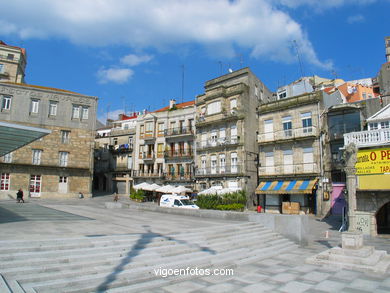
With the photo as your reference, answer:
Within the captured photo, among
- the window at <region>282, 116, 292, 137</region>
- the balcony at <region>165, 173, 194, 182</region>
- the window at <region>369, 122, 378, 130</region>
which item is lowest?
the balcony at <region>165, 173, 194, 182</region>

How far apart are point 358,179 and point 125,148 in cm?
3487

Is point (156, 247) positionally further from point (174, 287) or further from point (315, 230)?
point (315, 230)

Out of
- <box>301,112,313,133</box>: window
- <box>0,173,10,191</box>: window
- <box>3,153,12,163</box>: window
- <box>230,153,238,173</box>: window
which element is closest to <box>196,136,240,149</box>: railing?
<box>230,153,238,173</box>: window

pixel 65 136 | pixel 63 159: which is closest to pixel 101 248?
pixel 63 159

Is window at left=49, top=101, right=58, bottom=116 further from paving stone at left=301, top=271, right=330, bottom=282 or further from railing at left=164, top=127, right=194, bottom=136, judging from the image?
paving stone at left=301, top=271, right=330, bottom=282

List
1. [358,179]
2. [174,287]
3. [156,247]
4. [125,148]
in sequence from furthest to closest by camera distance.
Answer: [125,148] < [358,179] < [156,247] < [174,287]

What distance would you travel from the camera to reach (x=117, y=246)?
31.0ft

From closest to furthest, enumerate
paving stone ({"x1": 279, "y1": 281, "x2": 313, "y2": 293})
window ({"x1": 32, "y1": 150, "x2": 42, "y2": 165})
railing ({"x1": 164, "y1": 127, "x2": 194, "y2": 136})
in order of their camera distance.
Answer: paving stone ({"x1": 279, "y1": 281, "x2": 313, "y2": 293}) → window ({"x1": 32, "y1": 150, "x2": 42, "y2": 165}) → railing ({"x1": 164, "y1": 127, "x2": 194, "y2": 136})

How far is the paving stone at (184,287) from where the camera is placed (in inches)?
301

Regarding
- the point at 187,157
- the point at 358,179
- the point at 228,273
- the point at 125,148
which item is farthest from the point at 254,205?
the point at 228,273

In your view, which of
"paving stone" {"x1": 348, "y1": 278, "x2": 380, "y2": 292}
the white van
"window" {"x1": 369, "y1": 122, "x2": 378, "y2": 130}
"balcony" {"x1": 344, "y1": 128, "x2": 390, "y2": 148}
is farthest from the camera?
the white van

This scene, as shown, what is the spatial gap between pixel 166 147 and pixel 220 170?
998 cm

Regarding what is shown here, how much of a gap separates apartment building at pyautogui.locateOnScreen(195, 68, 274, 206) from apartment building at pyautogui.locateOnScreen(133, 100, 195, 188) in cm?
201

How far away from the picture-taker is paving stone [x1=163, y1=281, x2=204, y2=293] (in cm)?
764
